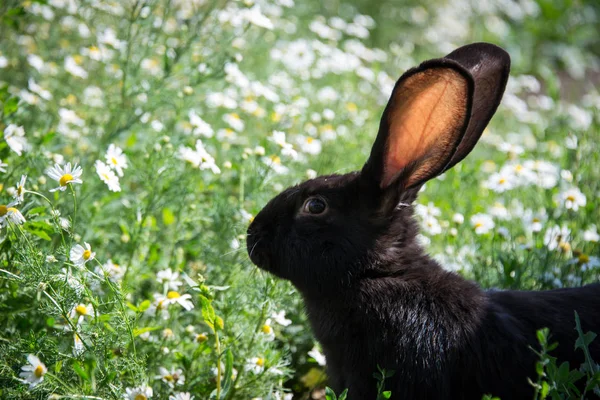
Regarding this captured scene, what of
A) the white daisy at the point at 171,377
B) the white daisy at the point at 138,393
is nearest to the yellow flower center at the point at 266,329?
the white daisy at the point at 171,377

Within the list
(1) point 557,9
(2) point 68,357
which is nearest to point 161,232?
(2) point 68,357

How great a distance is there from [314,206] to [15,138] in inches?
53.8

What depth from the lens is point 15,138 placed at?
11.0 feet

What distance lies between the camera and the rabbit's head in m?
2.69

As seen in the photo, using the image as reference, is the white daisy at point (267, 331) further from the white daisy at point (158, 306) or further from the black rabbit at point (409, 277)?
the white daisy at point (158, 306)

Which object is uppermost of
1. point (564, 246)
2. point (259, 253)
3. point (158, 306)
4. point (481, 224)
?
point (259, 253)

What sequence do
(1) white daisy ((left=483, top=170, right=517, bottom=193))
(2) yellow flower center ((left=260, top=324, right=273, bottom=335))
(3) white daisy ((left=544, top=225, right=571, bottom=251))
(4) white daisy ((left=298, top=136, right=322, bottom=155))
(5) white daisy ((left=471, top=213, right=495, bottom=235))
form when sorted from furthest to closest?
(4) white daisy ((left=298, top=136, right=322, bottom=155)), (1) white daisy ((left=483, top=170, right=517, bottom=193)), (5) white daisy ((left=471, top=213, right=495, bottom=235)), (3) white daisy ((left=544, top=225, right=571, bottom=251)), (2) yellow flower center ((left=260, top=324, right=273, bottom=335))

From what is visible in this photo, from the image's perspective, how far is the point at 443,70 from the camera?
253cm

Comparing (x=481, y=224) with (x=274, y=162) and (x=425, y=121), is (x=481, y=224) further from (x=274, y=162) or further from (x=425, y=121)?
(x=425, y=121)

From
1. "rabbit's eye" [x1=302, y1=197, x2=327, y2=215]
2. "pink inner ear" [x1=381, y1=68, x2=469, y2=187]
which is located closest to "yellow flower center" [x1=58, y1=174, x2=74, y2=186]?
"rabbit's eye" [x1=302, y1=197, x2=327, y2=215]

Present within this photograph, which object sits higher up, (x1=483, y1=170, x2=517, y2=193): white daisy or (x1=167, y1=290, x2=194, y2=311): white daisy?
(x1=167, y1=290, x2=194, y2=311): white daisy

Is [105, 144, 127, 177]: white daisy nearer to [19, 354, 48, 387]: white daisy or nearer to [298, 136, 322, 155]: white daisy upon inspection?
[19, 354, 48, 387]: white daisy

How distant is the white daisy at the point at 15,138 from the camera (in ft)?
10.4

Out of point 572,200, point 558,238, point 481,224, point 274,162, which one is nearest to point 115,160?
point 274,162
